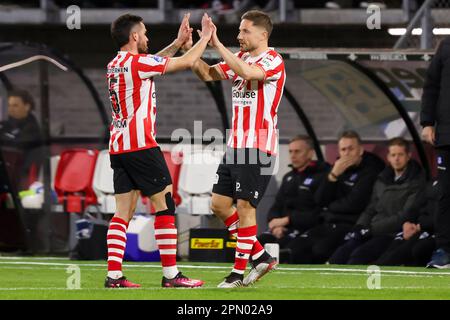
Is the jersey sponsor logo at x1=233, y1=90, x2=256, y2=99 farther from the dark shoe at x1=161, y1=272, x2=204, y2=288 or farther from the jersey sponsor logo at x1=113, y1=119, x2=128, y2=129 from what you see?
the dark shoe at x1=161, y1=272, x2=204, y2=288

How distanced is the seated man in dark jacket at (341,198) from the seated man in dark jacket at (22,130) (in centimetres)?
353

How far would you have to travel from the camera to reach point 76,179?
1620 centimetres

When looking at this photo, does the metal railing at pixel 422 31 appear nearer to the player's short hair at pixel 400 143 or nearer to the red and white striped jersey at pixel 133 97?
the player's short hair at pixel 400 143

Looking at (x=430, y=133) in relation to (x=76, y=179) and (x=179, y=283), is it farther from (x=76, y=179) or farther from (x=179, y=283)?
(x=76, y=179)

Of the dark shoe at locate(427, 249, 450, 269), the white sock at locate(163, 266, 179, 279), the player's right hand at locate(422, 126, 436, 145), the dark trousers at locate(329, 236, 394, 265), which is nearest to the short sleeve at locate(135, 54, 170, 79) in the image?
the white sock at locate(163, 266, 179, 279)

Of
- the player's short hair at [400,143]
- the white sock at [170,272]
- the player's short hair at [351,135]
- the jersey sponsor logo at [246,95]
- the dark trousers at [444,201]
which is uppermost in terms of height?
the jersey sponsor logo at [246,95]

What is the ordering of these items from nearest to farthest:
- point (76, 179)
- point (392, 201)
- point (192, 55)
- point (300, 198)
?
point (192, 55)
point (392, 201)
point (300, 198)
point (76, 179)

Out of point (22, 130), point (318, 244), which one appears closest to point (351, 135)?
point (318, 244)

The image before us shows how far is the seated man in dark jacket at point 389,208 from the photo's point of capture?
45.6 feet

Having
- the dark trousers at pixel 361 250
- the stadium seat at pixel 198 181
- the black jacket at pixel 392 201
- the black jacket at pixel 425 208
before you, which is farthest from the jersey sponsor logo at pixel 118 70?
the stadium seat at pixel 198 181

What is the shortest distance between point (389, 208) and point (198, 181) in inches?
94.6

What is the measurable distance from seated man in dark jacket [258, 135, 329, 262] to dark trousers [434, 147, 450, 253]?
247cm

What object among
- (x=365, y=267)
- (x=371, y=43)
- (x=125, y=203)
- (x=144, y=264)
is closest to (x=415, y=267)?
(x=365, y=267)

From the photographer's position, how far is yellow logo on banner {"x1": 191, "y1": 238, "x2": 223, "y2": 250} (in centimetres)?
1433
